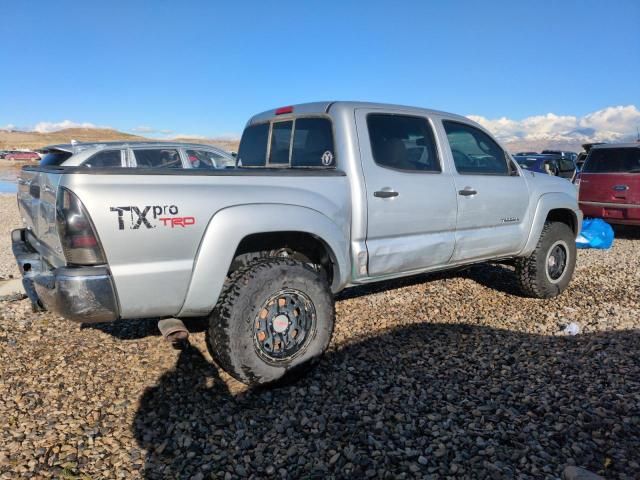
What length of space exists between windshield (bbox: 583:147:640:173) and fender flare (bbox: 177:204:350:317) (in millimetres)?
7907

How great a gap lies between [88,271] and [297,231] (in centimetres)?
132

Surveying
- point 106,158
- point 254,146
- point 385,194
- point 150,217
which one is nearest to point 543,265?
point 385,194

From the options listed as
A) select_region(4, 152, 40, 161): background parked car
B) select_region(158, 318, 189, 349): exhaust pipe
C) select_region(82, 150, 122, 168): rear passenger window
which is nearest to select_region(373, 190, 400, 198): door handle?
select_region(158, 318, 189, 349): exhaust pipe

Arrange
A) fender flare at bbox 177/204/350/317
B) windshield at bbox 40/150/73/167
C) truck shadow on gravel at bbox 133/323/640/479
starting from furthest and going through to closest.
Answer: windshield at bbox 40/150/73/167 → fender flare at bbox 177/204/350/317 → truck shadow on gravel at bbox 133/323/640/479

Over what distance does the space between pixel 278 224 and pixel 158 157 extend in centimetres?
763

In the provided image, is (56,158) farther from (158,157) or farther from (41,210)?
(41,210)

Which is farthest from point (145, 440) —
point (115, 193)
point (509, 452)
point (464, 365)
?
point (464, 365)

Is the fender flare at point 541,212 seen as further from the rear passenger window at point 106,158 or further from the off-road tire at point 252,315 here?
the rear passenger window at point 106,158

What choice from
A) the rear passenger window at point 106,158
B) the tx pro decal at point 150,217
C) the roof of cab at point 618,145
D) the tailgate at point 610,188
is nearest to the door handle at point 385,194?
the tx pro decal at point 150,217

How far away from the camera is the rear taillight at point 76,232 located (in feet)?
8.31

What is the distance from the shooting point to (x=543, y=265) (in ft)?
16.8

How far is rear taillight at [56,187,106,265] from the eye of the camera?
2.53 m

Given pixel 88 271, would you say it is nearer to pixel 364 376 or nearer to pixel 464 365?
pixel 364 376

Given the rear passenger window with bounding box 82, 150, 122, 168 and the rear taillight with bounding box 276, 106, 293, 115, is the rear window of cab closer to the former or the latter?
the rear taillight with bounding box 276, 106, 293, 115
